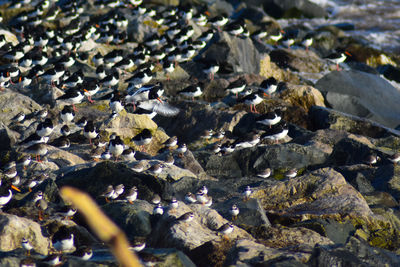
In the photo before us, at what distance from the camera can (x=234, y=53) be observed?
31.4m

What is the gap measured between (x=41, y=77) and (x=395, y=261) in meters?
20.5

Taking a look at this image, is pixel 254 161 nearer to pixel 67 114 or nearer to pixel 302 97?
pixel 67 114

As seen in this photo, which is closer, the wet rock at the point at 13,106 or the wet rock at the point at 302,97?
the wet rock at the point at 13,106

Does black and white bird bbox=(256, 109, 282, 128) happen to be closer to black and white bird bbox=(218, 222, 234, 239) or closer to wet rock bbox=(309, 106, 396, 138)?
wet rock bbox=(309, 106, 396, 138)

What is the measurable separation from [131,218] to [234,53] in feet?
69.1

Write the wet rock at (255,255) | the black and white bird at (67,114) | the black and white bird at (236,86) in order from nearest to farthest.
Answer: the wet rock at (255,255), the black and white bird at (67,114), the black and white bird at (236,86)

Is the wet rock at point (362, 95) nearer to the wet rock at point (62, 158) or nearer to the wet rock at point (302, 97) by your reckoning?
the wet rock at point (302, 97)


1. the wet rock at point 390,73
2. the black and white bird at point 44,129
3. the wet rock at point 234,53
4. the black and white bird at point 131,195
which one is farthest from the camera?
the wet rock at point 390,73

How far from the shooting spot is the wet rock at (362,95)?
1046 inches

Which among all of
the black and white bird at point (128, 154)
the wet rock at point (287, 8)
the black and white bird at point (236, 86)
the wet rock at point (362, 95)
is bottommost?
the wet rock at point (287, 8)

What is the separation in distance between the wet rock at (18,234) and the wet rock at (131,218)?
1614 mm

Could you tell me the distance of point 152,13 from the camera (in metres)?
41.0

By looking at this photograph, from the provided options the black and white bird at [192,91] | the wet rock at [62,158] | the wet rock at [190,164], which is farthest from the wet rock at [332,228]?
the black and white bird at [192,91]

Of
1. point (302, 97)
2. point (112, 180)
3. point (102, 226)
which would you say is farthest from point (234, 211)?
point (302, 97)
